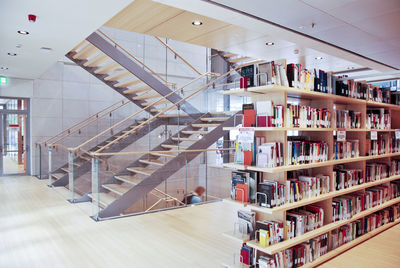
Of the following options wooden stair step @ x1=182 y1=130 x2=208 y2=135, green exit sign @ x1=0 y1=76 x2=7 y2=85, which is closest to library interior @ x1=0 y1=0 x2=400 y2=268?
wooden stair step @ x1=182 y1=130 x2=208 y2=135

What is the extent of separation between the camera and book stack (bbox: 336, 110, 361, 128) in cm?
387

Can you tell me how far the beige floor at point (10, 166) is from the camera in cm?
865

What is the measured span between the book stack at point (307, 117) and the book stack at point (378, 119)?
1251 millimetres

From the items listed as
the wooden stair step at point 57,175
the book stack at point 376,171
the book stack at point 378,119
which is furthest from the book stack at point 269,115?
the wooden stair step at point 57,175

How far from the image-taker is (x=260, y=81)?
9.99ft

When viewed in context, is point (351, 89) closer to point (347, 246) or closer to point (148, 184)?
point (347, 246)

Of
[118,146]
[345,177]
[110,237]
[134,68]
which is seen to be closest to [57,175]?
[118,146]

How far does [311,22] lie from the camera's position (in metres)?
3.71

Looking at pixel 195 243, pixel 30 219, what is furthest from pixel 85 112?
pixel 195 243

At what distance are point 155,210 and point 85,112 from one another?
4888mm

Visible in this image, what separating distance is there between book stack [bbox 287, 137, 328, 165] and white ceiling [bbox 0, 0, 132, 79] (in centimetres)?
253

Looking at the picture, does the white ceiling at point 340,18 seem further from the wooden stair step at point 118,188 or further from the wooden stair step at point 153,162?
the wooden stair step at point 118,188

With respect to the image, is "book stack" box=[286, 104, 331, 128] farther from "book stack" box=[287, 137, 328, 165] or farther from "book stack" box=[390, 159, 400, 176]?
"book stack" box=[390, 159, 400, 176]

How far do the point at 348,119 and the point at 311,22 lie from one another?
137 centimetres
